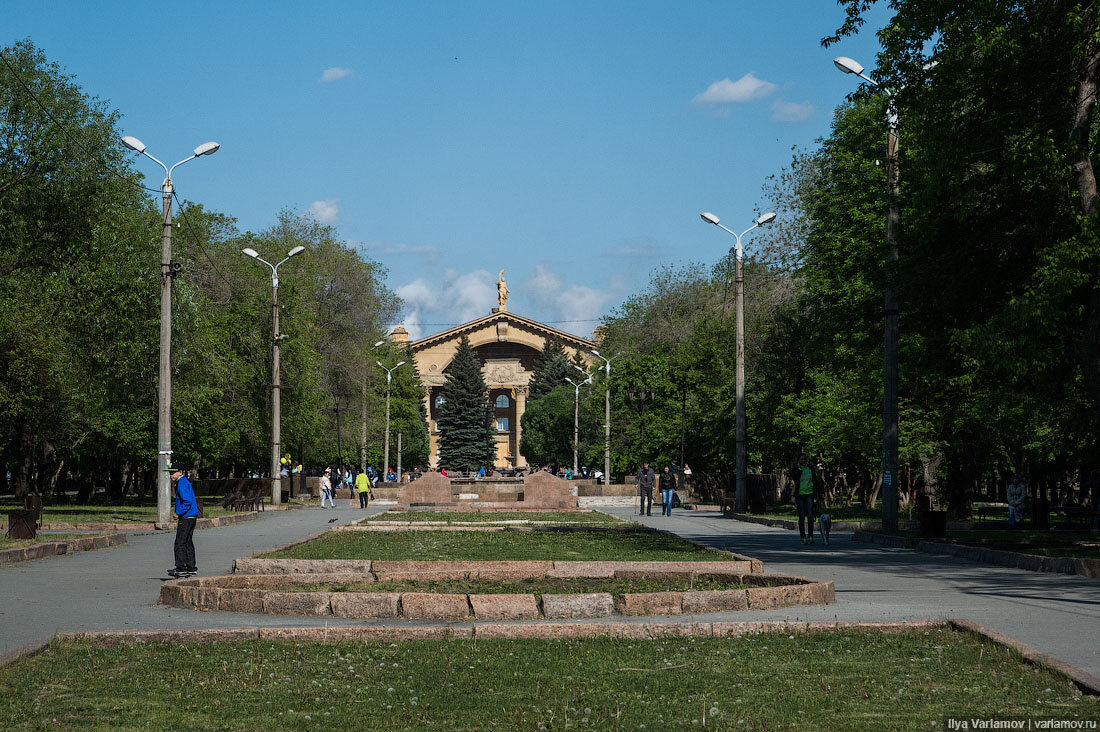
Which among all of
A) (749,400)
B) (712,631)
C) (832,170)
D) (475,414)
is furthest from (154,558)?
(475,414)

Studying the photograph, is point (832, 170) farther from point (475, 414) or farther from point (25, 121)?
point (475, 414)

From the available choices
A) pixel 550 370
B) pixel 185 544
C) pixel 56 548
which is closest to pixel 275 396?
pixel 56 548

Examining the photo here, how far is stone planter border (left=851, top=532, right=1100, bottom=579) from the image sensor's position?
17547 millimetres

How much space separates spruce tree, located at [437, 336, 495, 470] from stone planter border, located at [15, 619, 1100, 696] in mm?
107756

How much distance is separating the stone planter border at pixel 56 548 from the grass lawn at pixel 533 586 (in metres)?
8.09

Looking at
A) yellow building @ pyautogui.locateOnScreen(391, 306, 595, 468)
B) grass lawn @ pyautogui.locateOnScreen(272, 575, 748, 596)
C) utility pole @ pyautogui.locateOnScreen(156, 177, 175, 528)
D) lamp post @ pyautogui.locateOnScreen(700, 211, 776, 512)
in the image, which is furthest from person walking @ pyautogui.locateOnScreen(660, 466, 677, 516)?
yellow building @ pyautogui.locateOnScreen(391, 306, 595, 468)

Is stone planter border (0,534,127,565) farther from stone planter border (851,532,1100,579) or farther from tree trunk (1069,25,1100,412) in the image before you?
tree trunk (1069,25,1100,412)

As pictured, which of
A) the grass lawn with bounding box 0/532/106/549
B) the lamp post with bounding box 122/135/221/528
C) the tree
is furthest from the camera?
the tree

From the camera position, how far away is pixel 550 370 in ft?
414

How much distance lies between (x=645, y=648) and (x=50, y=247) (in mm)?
Result: 27670

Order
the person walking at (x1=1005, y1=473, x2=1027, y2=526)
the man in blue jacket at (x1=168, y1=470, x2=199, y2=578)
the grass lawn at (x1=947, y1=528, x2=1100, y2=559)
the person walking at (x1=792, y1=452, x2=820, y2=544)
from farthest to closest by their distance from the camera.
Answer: the person walking at (x1=1005, y1=473, x2=1027, y2=526) → the person walking at (x1=792, y1=452, x2=820, y2=544) → the grass lawn at (x1=947, y1=528, x2=1100, y2=559) → the man in blue jacket at (x1=168, y1=470, x2=199, y2=578)

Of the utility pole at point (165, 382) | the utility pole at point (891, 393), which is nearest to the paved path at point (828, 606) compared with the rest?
the utility pole at point (891, 393)

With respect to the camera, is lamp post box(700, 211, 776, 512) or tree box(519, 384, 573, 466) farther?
tree box(519, 384, 573, 466)

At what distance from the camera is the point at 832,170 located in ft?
136
